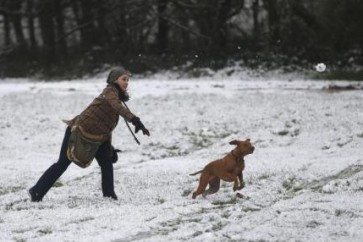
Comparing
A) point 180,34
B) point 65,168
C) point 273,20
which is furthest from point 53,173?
point 180,34

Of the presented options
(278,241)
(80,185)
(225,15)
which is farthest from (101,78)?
(278,241)

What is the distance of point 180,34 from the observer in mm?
33781

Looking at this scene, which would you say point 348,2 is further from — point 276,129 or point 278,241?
point 278,241

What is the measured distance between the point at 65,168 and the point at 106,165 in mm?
570

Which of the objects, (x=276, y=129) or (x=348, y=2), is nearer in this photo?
(x=276, y=129)

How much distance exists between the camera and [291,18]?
27.7 meters

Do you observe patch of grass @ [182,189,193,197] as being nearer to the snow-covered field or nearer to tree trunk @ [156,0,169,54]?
the snow-covered field

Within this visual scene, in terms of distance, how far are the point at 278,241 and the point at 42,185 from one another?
386 centimetres

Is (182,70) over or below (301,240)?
below

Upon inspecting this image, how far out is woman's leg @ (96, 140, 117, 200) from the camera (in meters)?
9.09

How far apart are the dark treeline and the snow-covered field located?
10.7ft

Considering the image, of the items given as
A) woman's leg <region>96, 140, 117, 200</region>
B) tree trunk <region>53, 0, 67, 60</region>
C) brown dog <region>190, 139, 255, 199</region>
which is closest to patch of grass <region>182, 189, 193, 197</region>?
brown dog <region>190, 139, 255, 199</region>

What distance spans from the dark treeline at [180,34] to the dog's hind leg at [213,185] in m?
16.5

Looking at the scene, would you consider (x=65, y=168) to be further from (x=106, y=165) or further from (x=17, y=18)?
(x=17, y=18)
